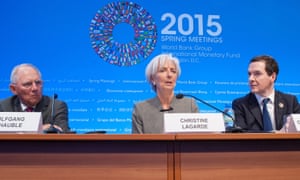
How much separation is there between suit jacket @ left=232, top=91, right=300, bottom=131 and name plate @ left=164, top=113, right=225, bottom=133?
84 centimetres

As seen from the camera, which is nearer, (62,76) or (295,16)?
(62,76)

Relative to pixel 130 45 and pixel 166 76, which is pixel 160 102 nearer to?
pixel 166 76

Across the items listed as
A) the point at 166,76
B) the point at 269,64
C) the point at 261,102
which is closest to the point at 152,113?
the point at 166,76

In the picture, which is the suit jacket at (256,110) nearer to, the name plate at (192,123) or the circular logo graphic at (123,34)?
the name plate at (192,123)

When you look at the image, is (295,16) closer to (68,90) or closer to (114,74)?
(114,74)

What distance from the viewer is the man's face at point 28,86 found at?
91.6 inches

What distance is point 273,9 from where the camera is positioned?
132 inches

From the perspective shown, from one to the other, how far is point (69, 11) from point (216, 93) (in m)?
1.42

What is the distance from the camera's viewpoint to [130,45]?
10.4 feet

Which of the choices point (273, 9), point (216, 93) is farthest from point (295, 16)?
point (216, 93)

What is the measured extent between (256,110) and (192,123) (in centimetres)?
102

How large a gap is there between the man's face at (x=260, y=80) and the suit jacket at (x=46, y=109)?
123 cm

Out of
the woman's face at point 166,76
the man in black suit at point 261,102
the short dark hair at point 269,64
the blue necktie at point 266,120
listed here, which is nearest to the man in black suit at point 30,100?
the woman's face at point 166,76

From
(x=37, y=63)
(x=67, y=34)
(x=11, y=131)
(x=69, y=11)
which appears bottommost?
(x=11, y=131)
